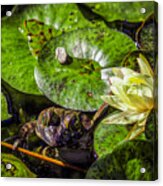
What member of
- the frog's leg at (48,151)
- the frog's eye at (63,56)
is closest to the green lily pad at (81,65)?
the frog's eye at (63,56)

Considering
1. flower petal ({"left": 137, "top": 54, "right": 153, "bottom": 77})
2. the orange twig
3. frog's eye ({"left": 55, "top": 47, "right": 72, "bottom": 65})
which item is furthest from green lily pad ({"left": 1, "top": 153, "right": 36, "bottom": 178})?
flower petal ({"left": 137, "top": 54, "right": 153, "bottom": 77})

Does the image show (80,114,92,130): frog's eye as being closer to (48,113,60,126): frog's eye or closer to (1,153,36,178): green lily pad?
(48,113,60,126): frog's eye

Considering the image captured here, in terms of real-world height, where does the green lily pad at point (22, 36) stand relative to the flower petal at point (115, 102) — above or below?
above

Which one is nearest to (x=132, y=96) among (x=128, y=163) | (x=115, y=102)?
(x=115, y=102)

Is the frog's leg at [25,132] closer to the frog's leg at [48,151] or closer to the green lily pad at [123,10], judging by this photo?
the frog's leg at [48,151]

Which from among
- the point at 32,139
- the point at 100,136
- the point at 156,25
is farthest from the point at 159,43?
the point at 32,139

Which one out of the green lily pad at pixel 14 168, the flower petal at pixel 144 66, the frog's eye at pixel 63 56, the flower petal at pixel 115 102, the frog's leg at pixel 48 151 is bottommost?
the green lily pad at pixel 14 168
